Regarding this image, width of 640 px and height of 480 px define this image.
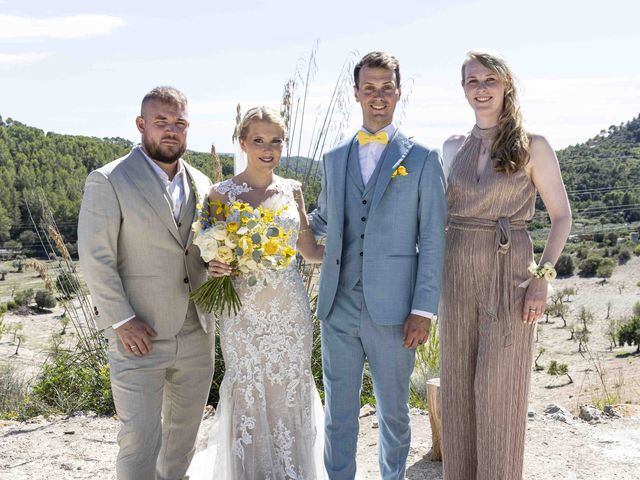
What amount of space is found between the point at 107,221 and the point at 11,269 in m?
27.1

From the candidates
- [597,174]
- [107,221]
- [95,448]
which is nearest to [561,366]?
[95,448]

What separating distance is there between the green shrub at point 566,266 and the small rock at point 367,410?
4850 centimetres

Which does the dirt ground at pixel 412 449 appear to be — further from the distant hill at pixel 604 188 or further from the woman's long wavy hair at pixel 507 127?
the distant hill at pixel 604 188

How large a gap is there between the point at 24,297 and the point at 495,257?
Answer: 26625mm

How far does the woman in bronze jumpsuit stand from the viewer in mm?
3895

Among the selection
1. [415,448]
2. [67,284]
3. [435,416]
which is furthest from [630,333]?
[435,416]

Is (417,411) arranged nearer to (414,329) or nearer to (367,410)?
(367,410)

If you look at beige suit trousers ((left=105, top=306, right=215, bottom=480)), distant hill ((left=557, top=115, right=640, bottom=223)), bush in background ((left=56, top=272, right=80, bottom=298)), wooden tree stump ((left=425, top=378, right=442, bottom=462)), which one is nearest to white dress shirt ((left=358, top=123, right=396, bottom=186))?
beige suit trousers ((left=105, top=306, right=215, bottom=480))

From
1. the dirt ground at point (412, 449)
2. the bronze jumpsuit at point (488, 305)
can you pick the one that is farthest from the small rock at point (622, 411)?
the bronze jumpsuit at point (488, 305)

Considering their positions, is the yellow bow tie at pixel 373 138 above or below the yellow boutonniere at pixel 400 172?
above

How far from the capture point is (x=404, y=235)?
395 cm

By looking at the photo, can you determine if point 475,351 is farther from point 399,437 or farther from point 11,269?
point 11,269

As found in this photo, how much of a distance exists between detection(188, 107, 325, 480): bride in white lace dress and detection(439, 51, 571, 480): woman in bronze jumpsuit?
37.1 inches

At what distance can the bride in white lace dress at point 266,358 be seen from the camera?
4242 mm
